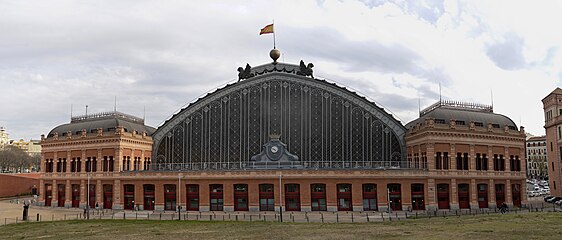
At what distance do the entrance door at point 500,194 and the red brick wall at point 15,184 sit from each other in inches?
4461

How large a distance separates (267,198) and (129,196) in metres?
26.6

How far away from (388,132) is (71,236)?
58.5 meters

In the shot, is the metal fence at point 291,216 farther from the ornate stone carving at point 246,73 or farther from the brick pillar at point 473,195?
the ornate stone carving at point 246,73

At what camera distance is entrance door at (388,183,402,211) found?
3113 inches

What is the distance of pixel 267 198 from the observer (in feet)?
264

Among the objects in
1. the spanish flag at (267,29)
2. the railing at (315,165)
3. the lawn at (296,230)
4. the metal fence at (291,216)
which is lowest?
the metal fence at (291,216)

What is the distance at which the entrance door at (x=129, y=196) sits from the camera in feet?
289

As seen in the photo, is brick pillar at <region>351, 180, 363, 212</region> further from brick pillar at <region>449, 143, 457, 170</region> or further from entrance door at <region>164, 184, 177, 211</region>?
entrance door at <region>164, 184, 177, 211</region>

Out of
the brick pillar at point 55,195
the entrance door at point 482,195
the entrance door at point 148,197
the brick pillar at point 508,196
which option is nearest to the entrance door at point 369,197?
the entrance door at point 482,195

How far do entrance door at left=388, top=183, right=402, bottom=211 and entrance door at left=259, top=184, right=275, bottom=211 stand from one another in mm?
19341

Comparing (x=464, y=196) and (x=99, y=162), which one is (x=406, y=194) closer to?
(x=464, y=196)

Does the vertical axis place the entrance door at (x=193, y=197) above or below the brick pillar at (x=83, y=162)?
below

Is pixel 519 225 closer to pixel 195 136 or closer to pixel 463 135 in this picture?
pixel 463 135

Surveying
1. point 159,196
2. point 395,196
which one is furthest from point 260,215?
point 395,196
